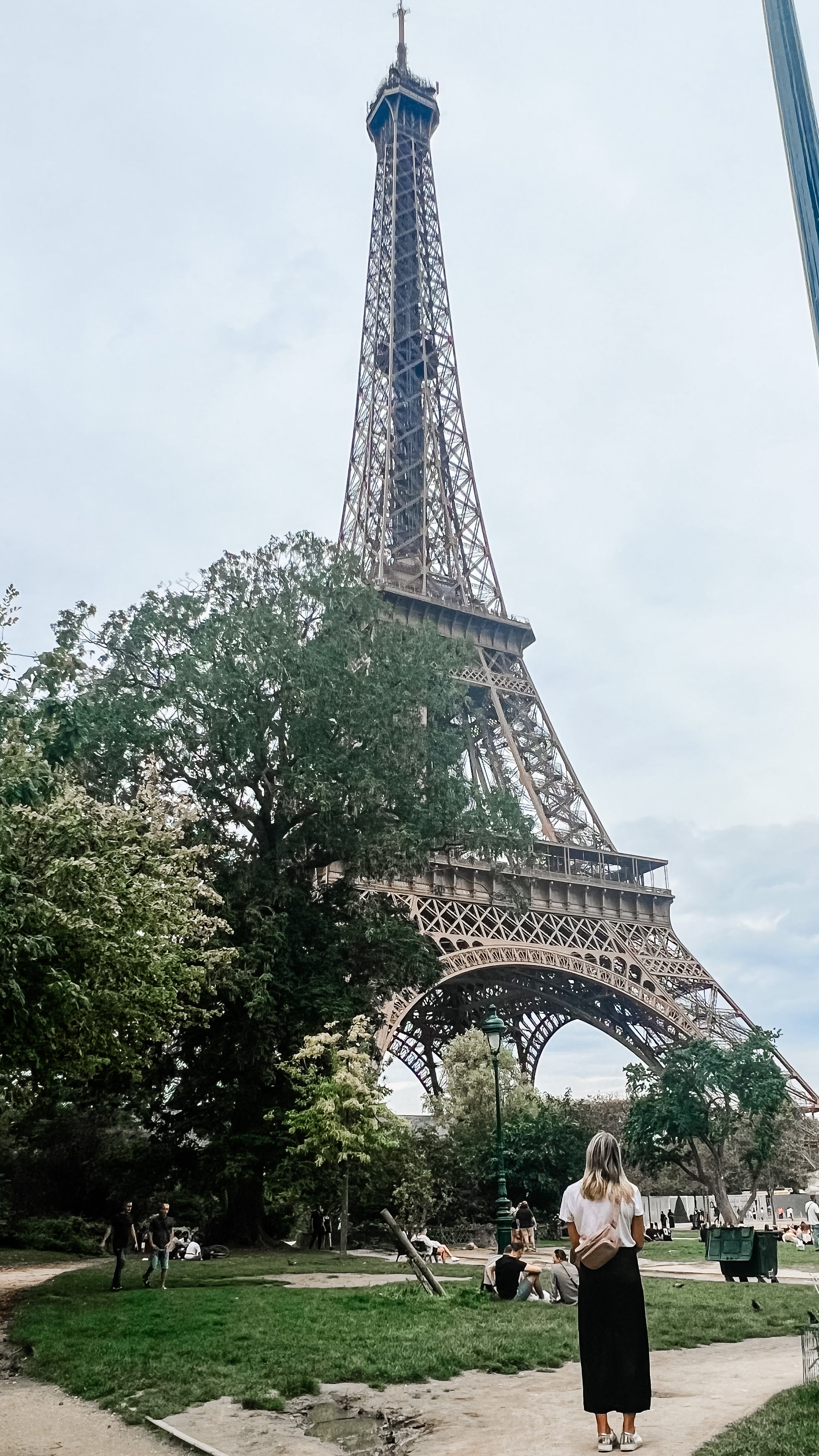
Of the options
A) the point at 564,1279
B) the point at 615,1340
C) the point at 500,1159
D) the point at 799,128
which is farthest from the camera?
the point at 500,1159

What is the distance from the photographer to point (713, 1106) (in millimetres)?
30734

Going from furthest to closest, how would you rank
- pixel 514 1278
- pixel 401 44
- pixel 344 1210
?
pixel 401 44, pixel 344 1210, pixel 514 1278

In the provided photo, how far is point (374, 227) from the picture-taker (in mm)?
56062

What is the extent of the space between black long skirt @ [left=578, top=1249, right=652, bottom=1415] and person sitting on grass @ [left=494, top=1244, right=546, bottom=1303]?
24.4 ft

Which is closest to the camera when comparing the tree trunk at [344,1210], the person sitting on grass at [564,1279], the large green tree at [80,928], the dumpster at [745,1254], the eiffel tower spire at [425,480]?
the large green tree at [80,928]

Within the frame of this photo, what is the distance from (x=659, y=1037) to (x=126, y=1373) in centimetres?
3034

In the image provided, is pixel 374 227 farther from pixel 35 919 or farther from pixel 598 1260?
pixel 598 1260

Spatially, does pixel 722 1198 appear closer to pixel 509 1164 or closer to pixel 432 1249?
pixel 509 1164

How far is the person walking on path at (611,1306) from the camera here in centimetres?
570

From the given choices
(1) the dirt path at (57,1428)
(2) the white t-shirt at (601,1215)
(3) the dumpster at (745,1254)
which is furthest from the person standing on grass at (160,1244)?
(2) the white t-shirt at (601,1215)

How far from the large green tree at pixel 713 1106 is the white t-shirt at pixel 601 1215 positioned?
86.2 ft

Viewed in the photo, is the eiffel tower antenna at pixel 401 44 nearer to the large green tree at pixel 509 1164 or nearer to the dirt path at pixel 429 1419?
the large green tree at pixel 509 1164

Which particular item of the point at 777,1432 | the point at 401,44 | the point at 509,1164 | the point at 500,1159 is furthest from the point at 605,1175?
the point at 401,44

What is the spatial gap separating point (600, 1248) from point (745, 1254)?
37.1 feet
